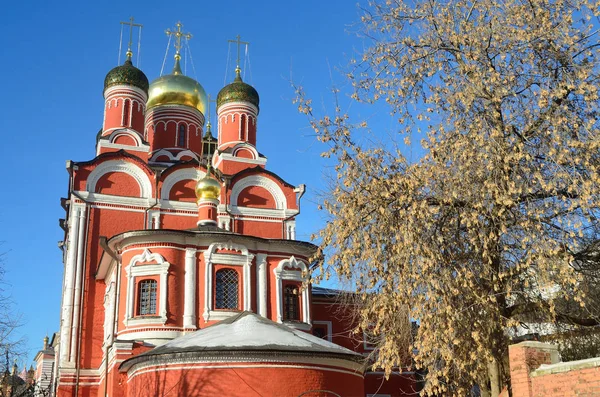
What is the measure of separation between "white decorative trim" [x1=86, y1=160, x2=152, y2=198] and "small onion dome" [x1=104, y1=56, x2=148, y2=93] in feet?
12.5

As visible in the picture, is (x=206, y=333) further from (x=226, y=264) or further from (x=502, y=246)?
(x=502, y=246)

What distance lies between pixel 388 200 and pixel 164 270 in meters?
9.37

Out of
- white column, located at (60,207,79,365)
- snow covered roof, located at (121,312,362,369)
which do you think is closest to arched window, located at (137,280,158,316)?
snow covered roof, located at (121,312,362,369)

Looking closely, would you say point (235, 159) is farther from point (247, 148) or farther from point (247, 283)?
point (247, 283)

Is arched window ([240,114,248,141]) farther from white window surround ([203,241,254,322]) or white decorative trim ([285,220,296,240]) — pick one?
white window surround ([203,241,254,322])

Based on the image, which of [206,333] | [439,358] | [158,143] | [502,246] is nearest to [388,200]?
[502,246]

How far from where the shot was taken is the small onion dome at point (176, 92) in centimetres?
2716

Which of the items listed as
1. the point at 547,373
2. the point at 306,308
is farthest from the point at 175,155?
the point at 547,373

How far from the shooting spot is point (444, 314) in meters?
8.68

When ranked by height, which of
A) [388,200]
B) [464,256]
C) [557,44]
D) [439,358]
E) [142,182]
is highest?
[142,182]

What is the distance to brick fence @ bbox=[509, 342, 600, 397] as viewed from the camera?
25.2 ft

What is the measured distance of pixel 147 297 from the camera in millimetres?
17125

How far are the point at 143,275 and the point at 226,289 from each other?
6.96ft

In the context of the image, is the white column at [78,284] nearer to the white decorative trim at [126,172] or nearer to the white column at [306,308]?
the white decorative trim at [126,172]
